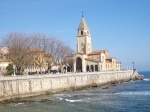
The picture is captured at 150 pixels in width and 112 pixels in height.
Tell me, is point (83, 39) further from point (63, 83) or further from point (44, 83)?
point (44, 83)

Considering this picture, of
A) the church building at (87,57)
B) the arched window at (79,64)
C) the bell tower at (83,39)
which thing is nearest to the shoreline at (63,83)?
the church building at (87,57)

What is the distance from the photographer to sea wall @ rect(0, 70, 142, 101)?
43094 millimetres

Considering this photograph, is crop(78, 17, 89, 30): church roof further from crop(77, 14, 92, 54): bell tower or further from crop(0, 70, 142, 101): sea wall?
crop(0, 70, 142, 101): sea wall

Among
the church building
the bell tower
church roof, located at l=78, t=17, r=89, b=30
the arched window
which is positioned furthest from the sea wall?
church roof, located at l=78, t=17, r=89, b=30

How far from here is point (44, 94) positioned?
49.9 metres

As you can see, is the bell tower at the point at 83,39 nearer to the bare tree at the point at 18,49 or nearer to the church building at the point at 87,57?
the church building at the point at 87,57

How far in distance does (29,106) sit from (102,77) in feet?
135

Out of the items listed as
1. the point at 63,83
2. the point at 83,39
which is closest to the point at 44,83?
the point at 63,83

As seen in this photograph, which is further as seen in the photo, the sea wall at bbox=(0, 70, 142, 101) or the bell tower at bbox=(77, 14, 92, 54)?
the bell tower at bbox=(77, 14, 92, 54)

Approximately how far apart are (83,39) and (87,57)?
6.58m

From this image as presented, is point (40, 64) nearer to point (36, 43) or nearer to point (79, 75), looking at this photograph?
point (36, 43)

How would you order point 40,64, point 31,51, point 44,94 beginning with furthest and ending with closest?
point 40,64 → point 31,51 → point 44,94

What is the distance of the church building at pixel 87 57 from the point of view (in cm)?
9200

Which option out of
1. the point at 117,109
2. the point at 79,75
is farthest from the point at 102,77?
the point at 117,109
